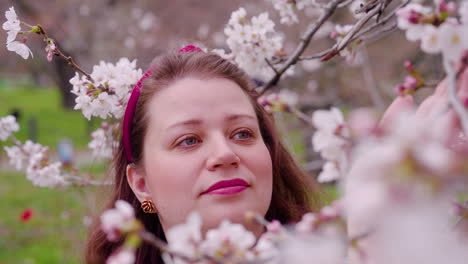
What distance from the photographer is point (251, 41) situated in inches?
65.4

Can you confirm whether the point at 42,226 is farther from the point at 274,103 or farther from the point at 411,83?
the point at 411,83

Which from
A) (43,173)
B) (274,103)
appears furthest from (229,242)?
(43,173)

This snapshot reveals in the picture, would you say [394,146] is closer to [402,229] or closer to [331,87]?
[402,229]

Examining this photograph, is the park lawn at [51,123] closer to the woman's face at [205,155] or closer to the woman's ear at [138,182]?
the woman's ear at [138,182]

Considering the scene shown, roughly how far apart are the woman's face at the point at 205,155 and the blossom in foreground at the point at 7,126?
0.85 metres

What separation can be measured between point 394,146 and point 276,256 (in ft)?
0.96

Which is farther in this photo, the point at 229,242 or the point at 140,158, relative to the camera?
the point at 140,158

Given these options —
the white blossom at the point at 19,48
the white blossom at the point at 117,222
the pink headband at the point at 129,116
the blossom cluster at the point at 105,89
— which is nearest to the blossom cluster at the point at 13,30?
the white blossom at the point at 19,48

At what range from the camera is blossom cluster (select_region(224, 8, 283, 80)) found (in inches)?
65.2

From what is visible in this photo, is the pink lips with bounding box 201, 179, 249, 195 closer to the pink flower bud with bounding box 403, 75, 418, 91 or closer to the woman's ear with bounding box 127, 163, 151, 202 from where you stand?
the woman's ear with bounding box 127, 163, 151, 202

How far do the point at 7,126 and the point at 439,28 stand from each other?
73.5 inches

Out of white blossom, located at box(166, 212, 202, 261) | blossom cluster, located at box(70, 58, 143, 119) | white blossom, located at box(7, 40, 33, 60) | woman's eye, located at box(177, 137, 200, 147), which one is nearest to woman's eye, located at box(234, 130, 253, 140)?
woman's eye, located at box(177, 137, 200, 147)

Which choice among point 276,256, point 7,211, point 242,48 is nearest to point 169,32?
point 7,211

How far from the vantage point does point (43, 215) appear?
5.36 metres
